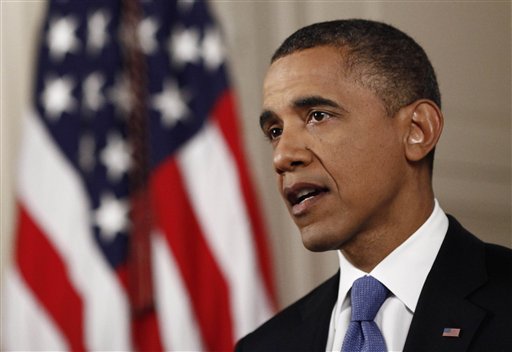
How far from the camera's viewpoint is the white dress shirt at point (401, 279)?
210cm

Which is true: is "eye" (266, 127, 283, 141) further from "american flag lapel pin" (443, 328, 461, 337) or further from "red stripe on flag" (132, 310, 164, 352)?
"red stripe on flag" (132, 310, 164, 352)

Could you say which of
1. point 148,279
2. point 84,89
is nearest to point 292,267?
point 148,279

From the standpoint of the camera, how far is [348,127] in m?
2.12

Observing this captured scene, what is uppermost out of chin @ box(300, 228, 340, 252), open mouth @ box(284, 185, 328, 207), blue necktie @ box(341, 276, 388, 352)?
open mouth @ box(284, 185, 328, 207)

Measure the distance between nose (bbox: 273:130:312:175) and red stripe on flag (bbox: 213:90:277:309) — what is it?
1659 millimetres

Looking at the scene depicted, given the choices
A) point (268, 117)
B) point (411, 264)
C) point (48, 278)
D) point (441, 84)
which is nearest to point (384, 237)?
point (411, 264)

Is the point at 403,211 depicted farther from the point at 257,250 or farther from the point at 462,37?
the point at 462,37

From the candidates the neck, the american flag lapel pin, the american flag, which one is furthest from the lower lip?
the american flag

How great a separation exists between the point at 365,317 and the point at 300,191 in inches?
13.4

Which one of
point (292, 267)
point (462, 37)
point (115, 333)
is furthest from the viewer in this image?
point (462, 37)

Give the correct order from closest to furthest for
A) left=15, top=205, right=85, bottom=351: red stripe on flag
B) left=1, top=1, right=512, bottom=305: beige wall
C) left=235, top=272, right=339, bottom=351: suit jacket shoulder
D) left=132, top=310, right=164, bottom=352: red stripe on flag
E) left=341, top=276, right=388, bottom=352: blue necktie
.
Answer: left=341, top=276, right=388, bottom=352: blue necktie, left=235, top=272, right=339, bottom=351: suit jacket shoulder, left=15, top=205, right=85, bottom=351: red stripe on flag, left=132, top=310, right=164, bottom=352: red stripe on flag, left=1, top=1, right=512, bottom=305: beige wall

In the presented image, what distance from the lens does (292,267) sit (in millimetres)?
4355

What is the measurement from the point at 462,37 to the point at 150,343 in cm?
240

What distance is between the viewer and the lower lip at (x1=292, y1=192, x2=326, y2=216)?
2.10 metres
